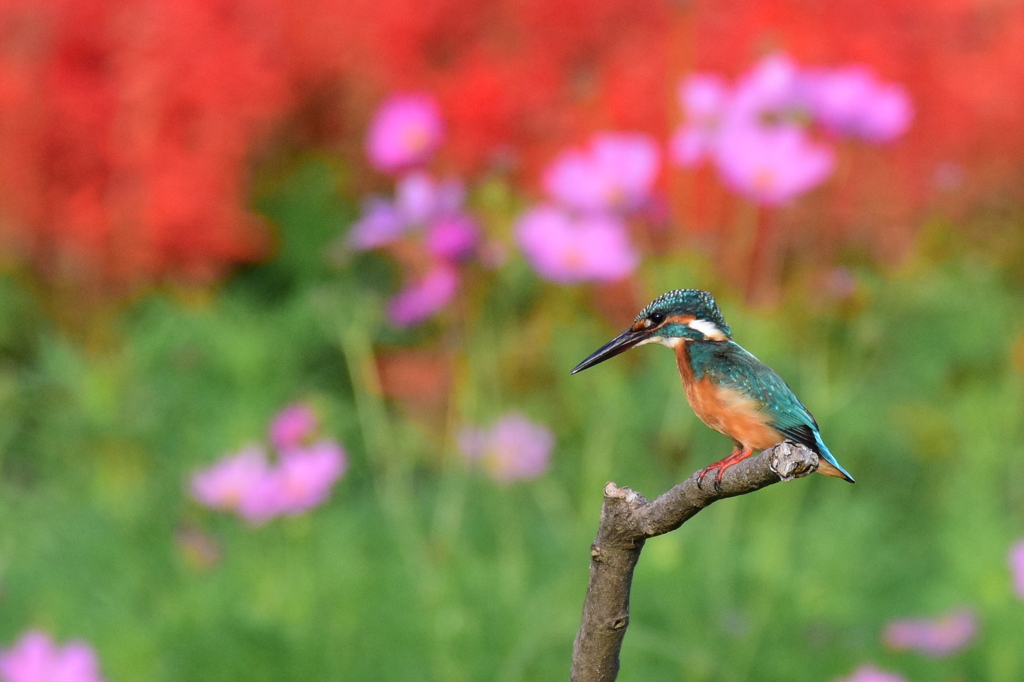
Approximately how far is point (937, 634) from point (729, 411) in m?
1.30

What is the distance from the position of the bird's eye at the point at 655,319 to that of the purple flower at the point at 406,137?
1.14 metres

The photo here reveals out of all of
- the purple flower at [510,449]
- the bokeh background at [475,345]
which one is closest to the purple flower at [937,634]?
the bokeh background at [475,345]

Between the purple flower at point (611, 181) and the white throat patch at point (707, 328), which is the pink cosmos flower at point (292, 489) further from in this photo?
the white throat patch at point (707, 328)

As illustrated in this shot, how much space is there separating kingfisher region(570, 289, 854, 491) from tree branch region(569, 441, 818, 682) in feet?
0.05

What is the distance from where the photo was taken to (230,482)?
157cm

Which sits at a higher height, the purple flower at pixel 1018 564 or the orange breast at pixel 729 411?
the purple flower at pixel 1018 564

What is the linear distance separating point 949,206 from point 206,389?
1738 millimetres

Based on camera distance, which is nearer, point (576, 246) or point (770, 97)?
point (770, 97)

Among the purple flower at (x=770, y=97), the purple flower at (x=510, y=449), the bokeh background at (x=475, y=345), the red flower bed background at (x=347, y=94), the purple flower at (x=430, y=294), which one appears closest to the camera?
the purple flower at (x=770, y=97)

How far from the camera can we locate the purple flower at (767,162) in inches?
51.4

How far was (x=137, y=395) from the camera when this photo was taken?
7.31 ft

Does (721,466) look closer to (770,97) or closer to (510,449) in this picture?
(770,97)

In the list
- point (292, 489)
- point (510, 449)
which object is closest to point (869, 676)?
A: point (510, 449)

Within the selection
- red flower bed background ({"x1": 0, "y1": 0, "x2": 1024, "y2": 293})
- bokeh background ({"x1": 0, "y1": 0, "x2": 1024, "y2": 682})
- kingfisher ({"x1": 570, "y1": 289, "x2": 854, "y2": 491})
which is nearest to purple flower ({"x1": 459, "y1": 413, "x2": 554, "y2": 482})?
bokeh background ({"x1": 0, "y1": 0, "x2": 1024, "y2": 682})
